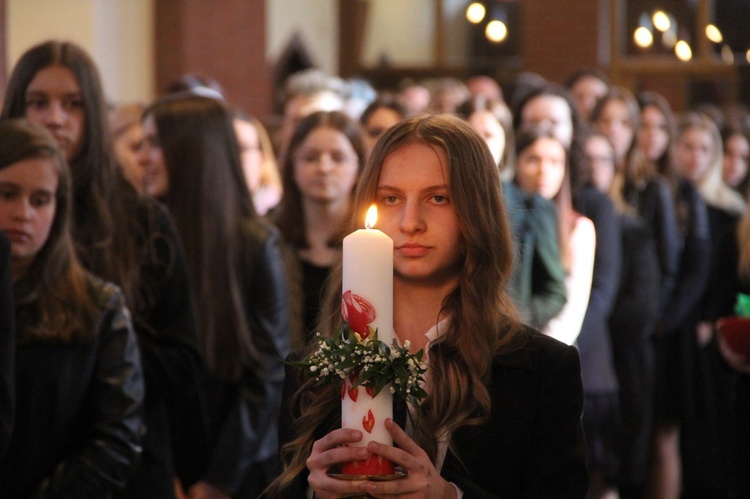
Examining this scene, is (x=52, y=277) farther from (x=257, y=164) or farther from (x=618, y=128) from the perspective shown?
(x=618, y=128)

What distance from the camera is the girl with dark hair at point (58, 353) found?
302 cm

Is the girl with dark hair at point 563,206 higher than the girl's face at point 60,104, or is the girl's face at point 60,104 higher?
the girl's face at point 60,104

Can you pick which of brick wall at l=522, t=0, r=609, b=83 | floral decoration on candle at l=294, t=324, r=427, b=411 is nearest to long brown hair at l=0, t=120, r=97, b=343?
floral decoration on candle at l=294, t=324, r=427, b=411

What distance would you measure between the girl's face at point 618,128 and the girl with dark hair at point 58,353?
4328 millimetres

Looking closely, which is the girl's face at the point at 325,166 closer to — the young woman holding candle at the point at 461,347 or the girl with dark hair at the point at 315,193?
the girl with dark hair at the point at 315,193

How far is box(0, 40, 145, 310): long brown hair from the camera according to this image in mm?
3564

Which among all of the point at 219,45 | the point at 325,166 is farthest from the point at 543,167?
the point at 219,45

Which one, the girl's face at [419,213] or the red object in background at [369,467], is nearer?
the red object in background at [369,467]

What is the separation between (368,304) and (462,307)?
0.43m

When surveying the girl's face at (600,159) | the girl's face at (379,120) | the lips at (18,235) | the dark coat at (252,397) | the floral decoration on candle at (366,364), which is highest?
the girl's face at (379,120)

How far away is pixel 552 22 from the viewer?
575 inches

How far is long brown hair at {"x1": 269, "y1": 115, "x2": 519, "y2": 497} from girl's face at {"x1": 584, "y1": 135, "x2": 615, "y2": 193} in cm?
380

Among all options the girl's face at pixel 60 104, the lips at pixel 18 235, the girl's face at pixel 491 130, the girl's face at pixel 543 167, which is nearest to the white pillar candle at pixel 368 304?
the lips at pixel 18 235

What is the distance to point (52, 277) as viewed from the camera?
124 inches
